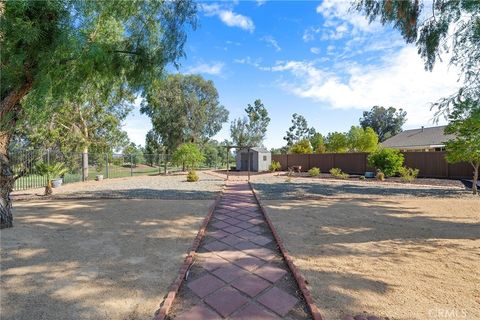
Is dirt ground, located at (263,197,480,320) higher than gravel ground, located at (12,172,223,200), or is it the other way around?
gravel ground, located at (12,172,223,200)

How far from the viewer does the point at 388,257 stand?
3564 mm

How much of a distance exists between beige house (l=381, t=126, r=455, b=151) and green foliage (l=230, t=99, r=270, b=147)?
16.6 meters

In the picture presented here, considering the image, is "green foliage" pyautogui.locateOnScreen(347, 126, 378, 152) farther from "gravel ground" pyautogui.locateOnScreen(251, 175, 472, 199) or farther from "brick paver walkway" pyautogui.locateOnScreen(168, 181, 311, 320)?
"brick paver walkway" pyautogui.locateOnScreen(168, 181, 311, 320)

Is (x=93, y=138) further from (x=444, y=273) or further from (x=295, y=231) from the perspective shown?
(x=444, y=273)

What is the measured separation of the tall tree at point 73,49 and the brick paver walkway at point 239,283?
3426 mm

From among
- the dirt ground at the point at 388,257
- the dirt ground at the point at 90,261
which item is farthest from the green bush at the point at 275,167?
the dirt ground at the point at 90,261

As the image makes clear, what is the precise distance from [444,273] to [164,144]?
91.3 feet

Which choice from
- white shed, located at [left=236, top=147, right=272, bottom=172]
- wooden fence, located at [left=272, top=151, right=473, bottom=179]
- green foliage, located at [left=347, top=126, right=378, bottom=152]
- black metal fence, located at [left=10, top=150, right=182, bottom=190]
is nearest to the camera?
black metal fence, located at [left=10, top=150, right=182, bottom=190]

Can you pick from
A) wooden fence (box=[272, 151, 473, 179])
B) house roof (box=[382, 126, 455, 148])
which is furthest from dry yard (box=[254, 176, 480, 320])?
house roof (box=[382, 126, 455, 148])

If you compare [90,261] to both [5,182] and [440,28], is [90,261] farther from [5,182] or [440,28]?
[440,28]

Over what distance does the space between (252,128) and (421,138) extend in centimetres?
2021

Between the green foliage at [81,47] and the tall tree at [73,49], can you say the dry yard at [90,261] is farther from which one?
the green foliage at [81,47]

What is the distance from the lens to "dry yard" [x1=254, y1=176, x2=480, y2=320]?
2.42m

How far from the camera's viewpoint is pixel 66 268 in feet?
10.2
